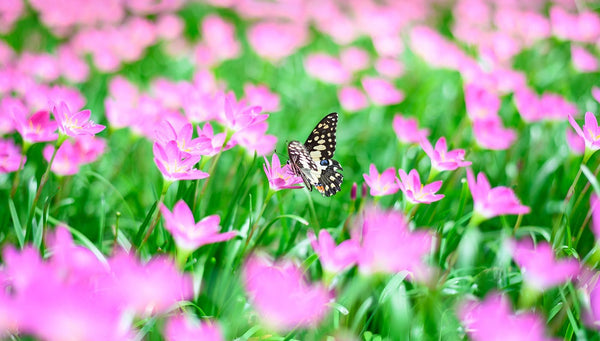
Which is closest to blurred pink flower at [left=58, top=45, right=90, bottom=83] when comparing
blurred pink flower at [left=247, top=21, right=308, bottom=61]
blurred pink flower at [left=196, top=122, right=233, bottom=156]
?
blurred pink flower at [left=247, top=21, right=308, bottom=61]

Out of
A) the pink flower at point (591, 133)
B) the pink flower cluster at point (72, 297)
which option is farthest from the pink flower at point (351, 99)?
the pink flower cluster at point (72, 297)

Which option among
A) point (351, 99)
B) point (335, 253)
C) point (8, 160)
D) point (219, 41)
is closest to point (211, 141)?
point (335, 253)

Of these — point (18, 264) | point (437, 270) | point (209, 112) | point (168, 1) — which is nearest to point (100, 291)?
point (18, 264)

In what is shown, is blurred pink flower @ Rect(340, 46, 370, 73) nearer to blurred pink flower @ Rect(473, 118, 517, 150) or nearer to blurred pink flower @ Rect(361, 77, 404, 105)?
blurred pink flower @ Rect(361, 77, 404, 105)

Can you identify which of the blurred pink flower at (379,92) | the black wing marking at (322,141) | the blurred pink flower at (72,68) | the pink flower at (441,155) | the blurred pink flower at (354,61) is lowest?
the blurred pink flower at (354,61)

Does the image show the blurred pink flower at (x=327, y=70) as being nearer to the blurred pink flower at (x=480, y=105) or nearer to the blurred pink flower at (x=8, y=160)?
the blurred pink flower at (x=480, y=105)

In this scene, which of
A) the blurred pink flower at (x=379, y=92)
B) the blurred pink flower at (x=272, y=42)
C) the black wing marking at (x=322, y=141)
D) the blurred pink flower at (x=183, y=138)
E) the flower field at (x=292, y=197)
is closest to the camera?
the flower field at (x=292, y=197)

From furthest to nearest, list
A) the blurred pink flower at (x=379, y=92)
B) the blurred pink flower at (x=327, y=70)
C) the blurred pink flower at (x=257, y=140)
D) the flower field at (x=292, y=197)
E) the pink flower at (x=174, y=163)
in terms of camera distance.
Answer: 1. the blurred pink flower at (x=327, y=70)
2. the blurred pink flower at (x=379, y=92)
3. the blurred pink flower at (x=257, y=140)
4. the pink flower at (x=174, y=163)
5. the flower field at (x=292, y=197)
